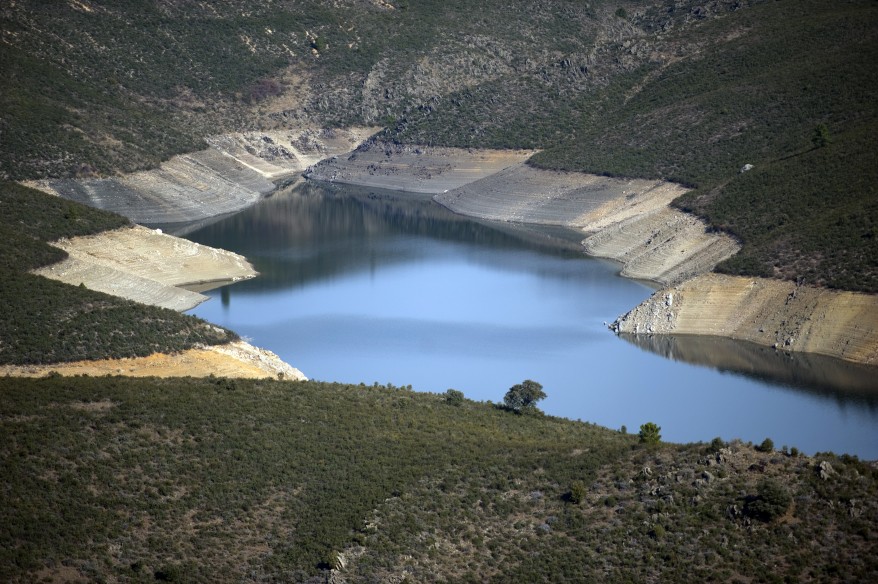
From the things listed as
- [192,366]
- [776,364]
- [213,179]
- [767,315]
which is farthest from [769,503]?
[213,179]

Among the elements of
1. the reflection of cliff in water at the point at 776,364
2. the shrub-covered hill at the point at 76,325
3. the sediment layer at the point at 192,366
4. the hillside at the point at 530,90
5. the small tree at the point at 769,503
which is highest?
the hillside at the point at 530,90

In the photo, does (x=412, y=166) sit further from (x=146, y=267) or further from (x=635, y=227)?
(x=146, y=267)

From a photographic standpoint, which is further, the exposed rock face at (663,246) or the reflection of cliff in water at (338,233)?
the reflection of cliff in water at (338,233)

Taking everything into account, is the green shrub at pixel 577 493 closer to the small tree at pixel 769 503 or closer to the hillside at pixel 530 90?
the small tree at pixel 769 503

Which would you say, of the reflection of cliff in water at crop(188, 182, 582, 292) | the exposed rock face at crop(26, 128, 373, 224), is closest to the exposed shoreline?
the exposed rock face at crop(26, 128, 373, 224)

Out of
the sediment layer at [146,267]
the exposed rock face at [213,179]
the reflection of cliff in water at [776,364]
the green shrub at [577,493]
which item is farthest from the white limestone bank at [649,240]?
the green shrub at [577,493]

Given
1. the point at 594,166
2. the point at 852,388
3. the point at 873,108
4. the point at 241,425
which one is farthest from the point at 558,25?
the point at 241,425
